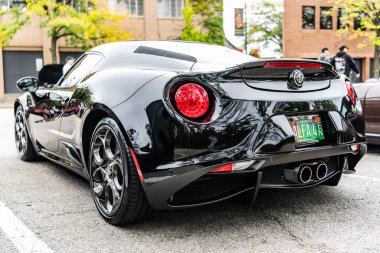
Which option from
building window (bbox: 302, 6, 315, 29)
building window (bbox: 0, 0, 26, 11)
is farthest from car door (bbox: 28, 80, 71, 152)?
building window (bbox: 302, 6, 315, 29)

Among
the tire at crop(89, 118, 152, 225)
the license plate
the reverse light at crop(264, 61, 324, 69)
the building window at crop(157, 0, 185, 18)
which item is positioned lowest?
the tire at crop(89, 118, 152, 225)

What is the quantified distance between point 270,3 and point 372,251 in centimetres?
4374

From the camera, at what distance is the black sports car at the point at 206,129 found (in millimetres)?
2789

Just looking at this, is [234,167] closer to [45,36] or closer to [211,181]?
[211,181]

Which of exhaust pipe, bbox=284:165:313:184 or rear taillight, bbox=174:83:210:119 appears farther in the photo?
exhaust pipe, bbox=284:165:313:184

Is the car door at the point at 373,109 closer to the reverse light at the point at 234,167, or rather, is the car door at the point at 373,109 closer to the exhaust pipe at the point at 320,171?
the exhaust pipe at the point at 320,171

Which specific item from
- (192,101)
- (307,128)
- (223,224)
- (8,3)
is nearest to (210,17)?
(8,3)

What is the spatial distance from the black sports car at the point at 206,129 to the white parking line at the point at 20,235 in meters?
0.52

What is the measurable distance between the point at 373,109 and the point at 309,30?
1218 inches

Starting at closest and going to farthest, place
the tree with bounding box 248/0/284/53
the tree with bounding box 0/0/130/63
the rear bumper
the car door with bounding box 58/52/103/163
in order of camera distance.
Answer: the rear bumper
the car door with bounding box 58/52/103/163
the tree with bounding box 0/0/130/63
the tree with bounding box 248/0/284/53

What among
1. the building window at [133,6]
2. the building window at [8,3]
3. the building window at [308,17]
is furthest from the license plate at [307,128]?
the building window at [308,17]

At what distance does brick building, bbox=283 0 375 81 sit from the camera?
35.1m

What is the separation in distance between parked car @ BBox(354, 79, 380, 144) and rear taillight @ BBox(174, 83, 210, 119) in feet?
12.5

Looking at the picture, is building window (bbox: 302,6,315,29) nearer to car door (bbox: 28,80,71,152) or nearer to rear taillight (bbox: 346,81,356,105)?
car door (bbox: 28,80,71,152)
